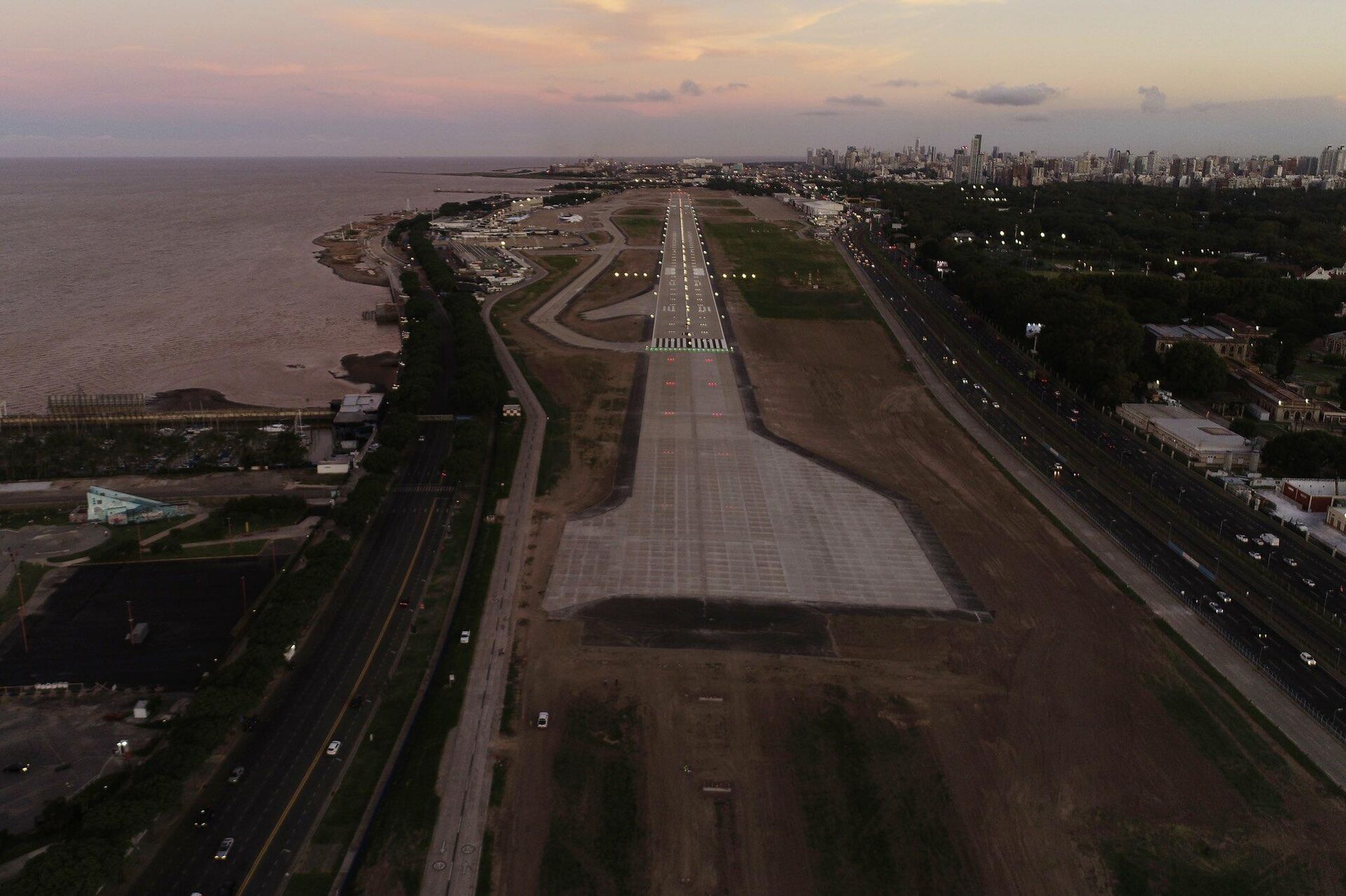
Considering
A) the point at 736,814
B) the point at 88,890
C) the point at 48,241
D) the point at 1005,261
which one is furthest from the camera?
the point at 48,241

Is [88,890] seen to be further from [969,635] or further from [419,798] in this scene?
[969,635]

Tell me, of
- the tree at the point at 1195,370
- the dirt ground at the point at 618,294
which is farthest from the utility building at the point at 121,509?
the tree at the point at 1195,370

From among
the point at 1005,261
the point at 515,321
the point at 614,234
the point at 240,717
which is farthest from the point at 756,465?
the point at 614,234

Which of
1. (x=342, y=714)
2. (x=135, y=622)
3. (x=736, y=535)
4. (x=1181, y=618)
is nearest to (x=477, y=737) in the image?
(x=342, y=714)

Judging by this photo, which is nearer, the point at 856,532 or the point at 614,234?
the point at 856,532

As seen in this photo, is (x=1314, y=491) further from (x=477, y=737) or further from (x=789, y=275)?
(x=789, y=275)

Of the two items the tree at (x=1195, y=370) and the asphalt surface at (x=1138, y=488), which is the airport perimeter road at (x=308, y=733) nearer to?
the asphalt surface at (x=1138, y=488)
